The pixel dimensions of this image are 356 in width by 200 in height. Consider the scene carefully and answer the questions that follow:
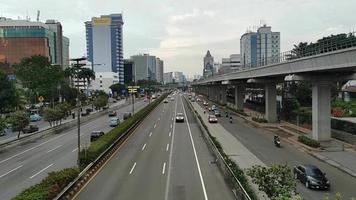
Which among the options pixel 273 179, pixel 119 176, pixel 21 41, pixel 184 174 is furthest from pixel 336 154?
pixel 21 41

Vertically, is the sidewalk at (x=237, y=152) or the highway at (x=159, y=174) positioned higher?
the highway at (x=159, y=174)

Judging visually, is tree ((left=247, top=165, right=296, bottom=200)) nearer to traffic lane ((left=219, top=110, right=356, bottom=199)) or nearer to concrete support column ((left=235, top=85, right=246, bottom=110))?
traffic lane ((left=219, top=110, right=356, bottom=199))

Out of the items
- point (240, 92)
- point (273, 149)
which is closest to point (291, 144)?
point (273, 149)

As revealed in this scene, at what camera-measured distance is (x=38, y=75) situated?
102 meters

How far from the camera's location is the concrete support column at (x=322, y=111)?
4716 centimetres

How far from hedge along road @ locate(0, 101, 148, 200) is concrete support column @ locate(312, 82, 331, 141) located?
961 inches

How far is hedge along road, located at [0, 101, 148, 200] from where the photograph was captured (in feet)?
93.3

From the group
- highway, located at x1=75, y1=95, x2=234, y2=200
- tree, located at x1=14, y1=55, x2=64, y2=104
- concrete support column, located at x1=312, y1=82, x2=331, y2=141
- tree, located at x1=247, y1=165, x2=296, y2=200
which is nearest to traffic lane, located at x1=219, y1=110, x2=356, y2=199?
concrete support column, located at x1=312, y1=82, x2=331, y2=141

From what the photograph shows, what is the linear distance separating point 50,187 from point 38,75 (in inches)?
3320

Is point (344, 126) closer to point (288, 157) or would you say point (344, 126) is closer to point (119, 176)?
point (288, 157)

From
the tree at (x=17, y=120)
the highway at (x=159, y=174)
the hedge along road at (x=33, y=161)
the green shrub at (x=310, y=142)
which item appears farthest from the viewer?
the tree at (x=17, y=120)

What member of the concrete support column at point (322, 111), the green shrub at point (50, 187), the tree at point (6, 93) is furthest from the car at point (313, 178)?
the tree at point (6, 93)

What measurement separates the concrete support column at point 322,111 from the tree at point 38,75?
71.9m

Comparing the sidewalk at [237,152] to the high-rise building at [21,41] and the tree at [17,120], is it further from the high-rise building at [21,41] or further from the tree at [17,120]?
the high-rise building at [21,41]
